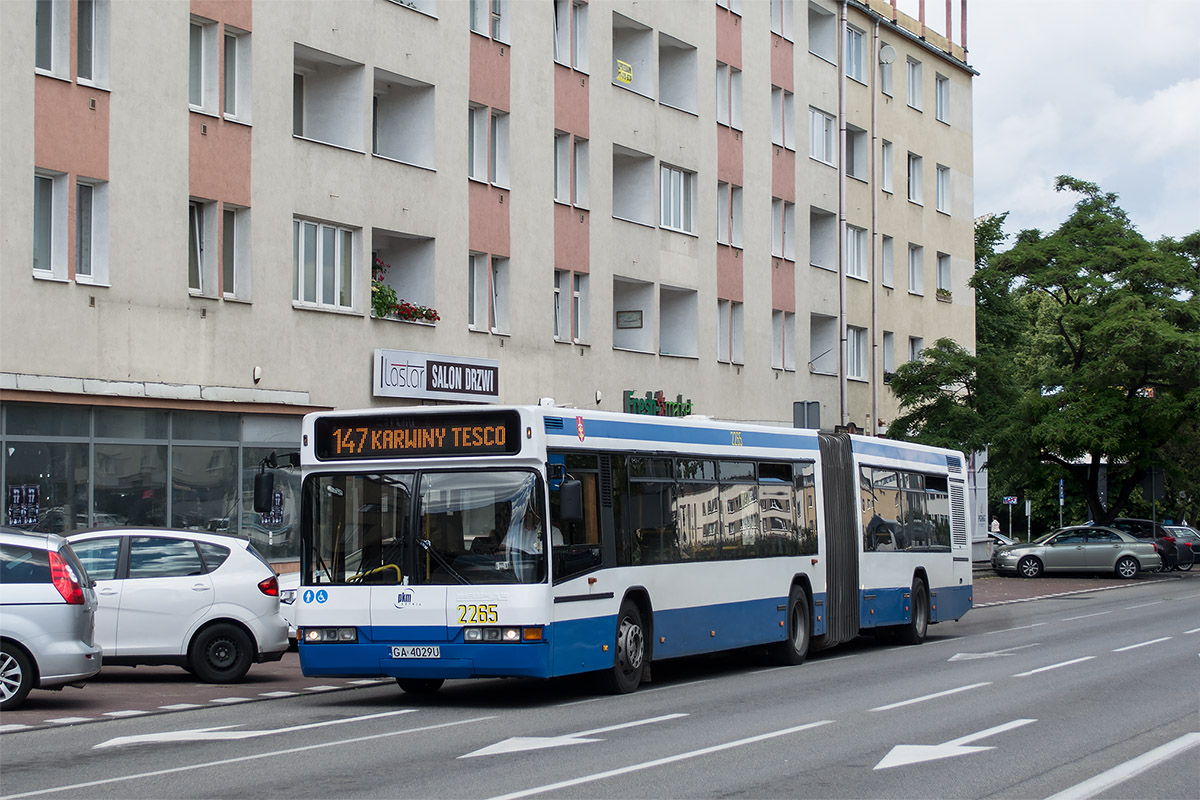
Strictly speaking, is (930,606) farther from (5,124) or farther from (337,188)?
(5,124)

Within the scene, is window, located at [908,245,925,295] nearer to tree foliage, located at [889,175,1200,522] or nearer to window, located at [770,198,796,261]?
tree foliage, located at [889,175,1200,522]

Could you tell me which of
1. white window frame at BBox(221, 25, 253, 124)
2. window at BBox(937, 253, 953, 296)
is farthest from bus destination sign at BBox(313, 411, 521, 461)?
window at BBox(937, 253, 953, 296)

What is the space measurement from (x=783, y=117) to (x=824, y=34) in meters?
4.65

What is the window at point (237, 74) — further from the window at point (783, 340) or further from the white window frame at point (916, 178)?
the white window frame at point (916, 178)

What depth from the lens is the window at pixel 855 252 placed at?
4512cm

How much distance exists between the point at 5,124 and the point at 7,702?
10.7 meters

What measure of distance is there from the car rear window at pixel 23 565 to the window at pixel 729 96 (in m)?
27.5

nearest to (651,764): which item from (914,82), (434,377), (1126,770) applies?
(1126,770)

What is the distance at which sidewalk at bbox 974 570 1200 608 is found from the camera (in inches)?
1426

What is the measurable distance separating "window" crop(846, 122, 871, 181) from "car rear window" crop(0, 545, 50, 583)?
35.3 metres

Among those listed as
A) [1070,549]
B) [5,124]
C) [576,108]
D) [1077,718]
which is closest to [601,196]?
[576,108]

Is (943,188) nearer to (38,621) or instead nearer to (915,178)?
(915,178)

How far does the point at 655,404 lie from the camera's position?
3538 centimetres

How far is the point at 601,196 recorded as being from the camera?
112 feet
